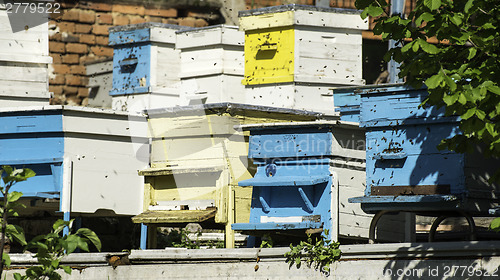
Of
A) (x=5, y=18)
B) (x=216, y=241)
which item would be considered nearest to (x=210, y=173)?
(x=216, y=241)

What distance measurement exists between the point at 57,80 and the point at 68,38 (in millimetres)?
790

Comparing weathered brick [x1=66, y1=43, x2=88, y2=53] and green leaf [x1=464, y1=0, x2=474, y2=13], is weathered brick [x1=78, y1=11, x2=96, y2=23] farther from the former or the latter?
green leaf [x1=464, y1=0, x2=474, y2=13]

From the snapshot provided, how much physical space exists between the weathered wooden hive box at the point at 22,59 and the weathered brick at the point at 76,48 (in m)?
4.49

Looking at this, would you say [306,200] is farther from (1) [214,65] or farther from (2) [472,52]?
(1) [214,65]

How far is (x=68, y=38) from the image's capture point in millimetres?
14719

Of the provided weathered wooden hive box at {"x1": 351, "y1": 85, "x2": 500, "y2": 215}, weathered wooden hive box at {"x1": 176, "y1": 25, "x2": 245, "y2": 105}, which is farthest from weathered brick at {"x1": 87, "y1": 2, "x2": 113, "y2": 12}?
weathered wooden hive box at {"x1": 351, "y1": 85, "x2": 500, "y2": 215}

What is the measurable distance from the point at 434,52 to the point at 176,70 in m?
6.12

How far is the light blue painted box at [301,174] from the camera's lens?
7055 millimetres

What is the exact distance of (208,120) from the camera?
789 centimetres

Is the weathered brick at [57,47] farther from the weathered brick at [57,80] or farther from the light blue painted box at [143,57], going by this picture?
the light blue painted box at [143,57]

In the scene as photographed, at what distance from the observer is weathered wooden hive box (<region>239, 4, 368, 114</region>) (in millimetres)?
9016

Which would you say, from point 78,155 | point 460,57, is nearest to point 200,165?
point 78,155

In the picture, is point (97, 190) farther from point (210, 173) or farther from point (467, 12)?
point (467, 12)

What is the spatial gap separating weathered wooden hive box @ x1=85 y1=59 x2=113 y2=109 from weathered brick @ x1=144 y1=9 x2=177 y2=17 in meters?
2.98
